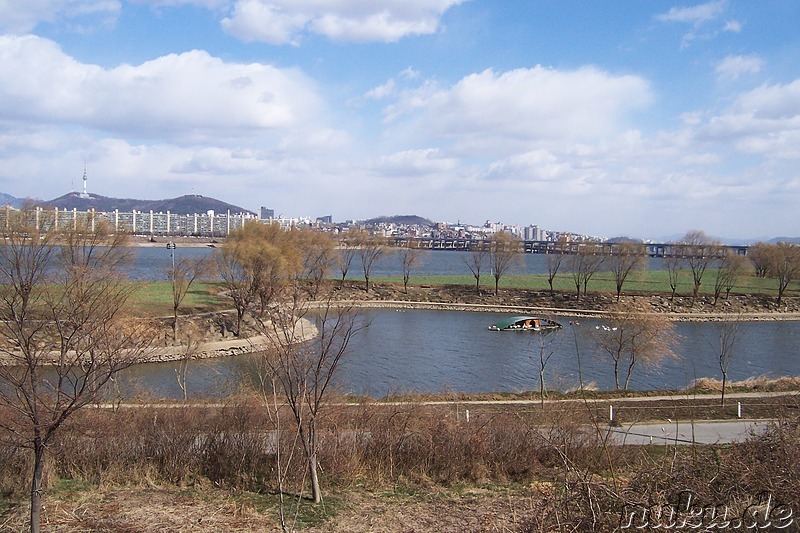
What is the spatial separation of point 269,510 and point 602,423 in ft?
30.5

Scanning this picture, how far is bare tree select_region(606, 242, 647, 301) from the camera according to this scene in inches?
2175

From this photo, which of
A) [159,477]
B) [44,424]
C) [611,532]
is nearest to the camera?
[611,532]

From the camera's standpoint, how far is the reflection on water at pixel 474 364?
2377 centimetres

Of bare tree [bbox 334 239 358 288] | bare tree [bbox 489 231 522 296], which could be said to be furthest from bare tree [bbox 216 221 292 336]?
bare tree [bbox 489 231 522 296]

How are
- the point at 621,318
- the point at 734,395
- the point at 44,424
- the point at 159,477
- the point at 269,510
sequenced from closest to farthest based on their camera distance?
the point at 44,424 → the point at 269,510 → the point at 159,477 → the point at 734,395 → the point at 621,318

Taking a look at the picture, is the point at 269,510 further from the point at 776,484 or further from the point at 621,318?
the point at 621,318

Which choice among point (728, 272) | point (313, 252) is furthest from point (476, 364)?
point (728, 272)

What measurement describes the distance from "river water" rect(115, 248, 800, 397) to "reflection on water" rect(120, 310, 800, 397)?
4 cm

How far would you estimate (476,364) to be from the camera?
95.0 ft

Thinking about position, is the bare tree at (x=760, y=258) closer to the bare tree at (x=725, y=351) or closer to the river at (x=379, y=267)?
the river at (x=379, y=267)

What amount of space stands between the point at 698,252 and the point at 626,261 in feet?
34.4

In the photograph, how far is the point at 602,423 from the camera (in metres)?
14.8

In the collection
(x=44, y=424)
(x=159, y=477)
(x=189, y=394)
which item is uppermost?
(x=44, y=424)

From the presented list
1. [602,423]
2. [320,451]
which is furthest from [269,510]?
[602,423]
